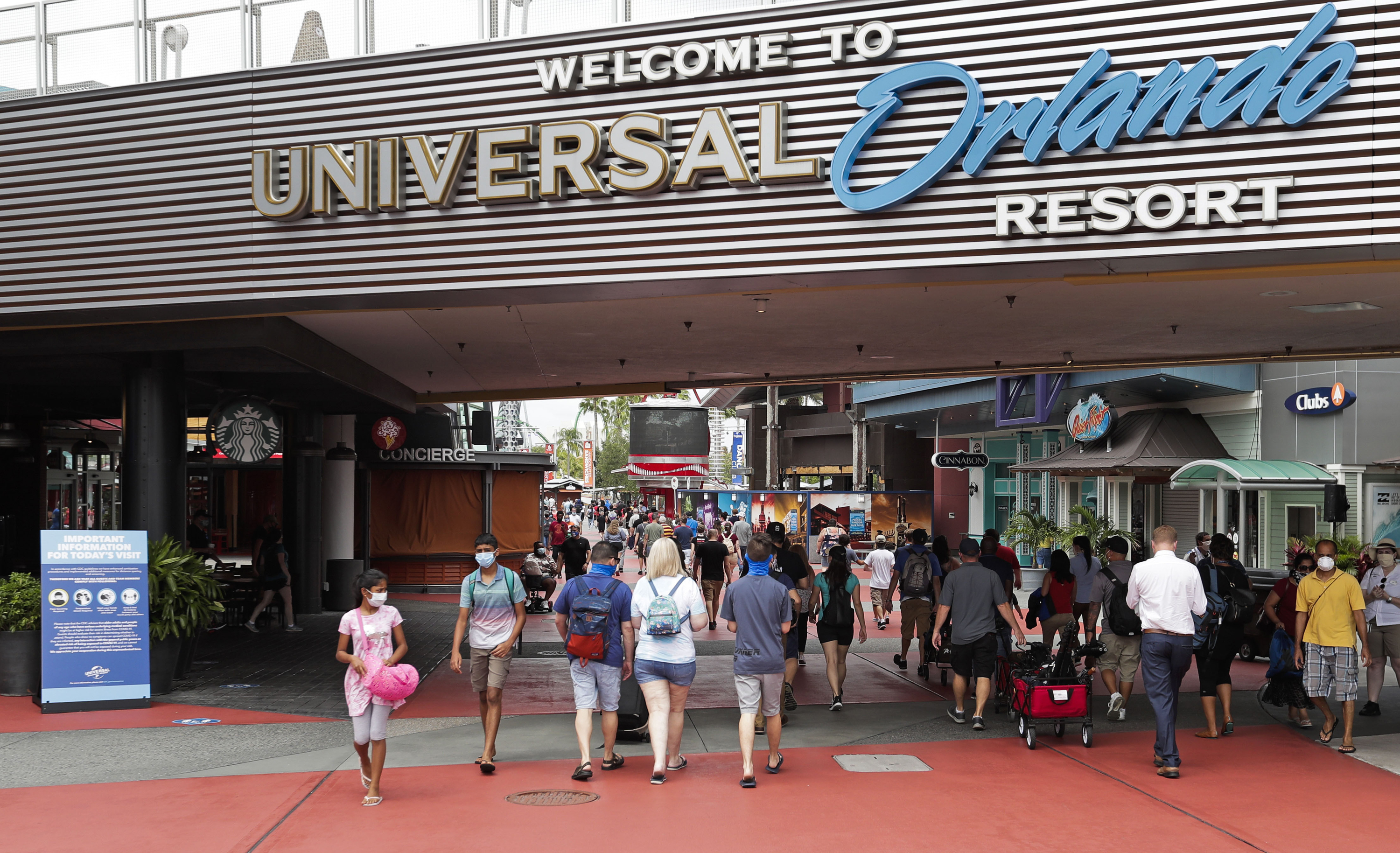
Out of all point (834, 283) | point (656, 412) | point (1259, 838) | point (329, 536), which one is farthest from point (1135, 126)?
point (656, 412)

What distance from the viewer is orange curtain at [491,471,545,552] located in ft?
82.2

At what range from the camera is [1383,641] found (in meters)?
10.4

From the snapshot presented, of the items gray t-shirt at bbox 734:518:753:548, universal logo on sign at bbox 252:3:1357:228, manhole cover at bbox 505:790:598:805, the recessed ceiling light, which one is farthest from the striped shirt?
gray t-shirt at bbox 734:518:753:548

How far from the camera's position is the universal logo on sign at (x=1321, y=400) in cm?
1900

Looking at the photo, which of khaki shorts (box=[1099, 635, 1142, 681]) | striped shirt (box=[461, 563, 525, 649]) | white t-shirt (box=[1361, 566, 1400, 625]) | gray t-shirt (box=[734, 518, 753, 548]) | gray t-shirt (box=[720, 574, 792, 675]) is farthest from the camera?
gray t-shirt (box=[734, 518, 753, 548])

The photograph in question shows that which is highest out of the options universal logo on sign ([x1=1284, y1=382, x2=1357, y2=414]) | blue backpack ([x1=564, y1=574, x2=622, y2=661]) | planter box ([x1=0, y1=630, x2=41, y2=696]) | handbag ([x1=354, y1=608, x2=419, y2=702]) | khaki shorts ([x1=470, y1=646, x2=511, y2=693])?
universal logo on sign ([x1=1284, y1=382, x2=1357, y2=414])

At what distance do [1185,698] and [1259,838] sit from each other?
504 centimetres

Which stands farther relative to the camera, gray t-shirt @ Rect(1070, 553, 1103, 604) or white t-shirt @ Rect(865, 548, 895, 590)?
white t-shirt @ Rect(865, 548, 895, 590)

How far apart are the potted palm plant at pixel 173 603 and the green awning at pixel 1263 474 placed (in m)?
Result: 14.5

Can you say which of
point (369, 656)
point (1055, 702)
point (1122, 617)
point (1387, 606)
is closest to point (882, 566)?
point (1122, 617)

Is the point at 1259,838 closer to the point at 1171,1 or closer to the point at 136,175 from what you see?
the point at 1171,1

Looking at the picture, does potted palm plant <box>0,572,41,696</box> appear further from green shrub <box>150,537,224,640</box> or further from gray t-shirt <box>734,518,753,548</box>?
gray t-shirt <box>734,518,753,548</box>

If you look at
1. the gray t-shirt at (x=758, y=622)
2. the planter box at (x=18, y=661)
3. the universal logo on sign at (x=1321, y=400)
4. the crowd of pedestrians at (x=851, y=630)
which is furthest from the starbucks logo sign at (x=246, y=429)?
the universal logo on sign at (x=1321, y=400)

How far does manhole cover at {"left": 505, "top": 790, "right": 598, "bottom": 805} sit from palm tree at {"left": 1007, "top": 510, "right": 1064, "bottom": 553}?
18565 millimetres
